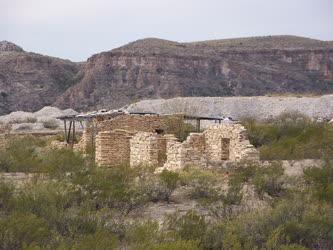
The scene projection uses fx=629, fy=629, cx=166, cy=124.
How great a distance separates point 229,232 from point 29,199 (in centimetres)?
362

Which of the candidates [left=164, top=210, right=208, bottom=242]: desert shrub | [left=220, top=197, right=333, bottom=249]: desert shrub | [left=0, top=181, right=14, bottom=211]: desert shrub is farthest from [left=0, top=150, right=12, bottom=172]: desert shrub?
[left=220, top=197, right=333, bottom=249]: desert shrub

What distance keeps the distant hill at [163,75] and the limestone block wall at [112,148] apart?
184 feet

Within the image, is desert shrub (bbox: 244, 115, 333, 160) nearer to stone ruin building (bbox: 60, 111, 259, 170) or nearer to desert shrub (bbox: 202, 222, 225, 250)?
stone ruin building (bbox: 60, 111, 259, 170)

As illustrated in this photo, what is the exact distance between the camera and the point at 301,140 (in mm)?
24281

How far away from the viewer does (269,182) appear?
48.2 ft

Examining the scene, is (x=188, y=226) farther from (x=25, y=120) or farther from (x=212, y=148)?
(x=25, y=120)

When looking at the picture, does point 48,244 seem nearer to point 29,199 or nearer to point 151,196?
point 29,199

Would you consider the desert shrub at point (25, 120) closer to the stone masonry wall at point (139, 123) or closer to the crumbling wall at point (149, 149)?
the stone masonry wall at point (139, 123)

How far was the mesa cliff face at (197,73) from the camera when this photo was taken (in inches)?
3250

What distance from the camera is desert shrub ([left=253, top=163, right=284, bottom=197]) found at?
14398 millimetres

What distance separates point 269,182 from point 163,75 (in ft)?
232

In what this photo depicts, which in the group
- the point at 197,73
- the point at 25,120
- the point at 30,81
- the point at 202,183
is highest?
the point at 197,73

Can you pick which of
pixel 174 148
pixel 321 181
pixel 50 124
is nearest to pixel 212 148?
pixel 174 148

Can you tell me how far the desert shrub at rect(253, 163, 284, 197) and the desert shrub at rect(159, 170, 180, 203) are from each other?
1.87 m
